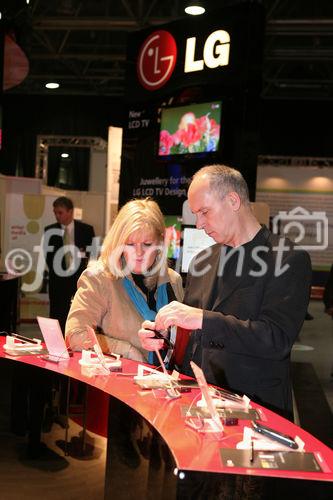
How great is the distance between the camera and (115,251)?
108 inches

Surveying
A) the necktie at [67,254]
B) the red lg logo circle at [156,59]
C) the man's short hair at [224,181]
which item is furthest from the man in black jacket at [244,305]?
the necktie at [67,254]

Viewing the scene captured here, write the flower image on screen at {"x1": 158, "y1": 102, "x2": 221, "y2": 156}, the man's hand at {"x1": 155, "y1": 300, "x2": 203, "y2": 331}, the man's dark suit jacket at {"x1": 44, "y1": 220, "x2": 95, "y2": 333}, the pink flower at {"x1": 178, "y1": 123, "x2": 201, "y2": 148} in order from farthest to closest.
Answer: the man's dark suit jacket at {"x1": 44, "y1": 220, "x2": 95, "y2": 333} → the pink flower at {"x1": 178, "y1": 123, "x2": 201, "y2": 148} → the flower image on screen at {"x1": 158, "y1": 102, "x2": 221, "y2": 156} → the man's hand at {"x1": 155, "y1": 300, "x2": 203, "y2": 331}

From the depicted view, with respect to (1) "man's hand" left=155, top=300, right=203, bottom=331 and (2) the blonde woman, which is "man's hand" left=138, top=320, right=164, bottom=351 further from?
(2) the blonde woman

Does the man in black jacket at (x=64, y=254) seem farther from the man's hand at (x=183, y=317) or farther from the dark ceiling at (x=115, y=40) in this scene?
the man's hand at (x=183, y=317)

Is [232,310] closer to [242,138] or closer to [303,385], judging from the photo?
[242,138]

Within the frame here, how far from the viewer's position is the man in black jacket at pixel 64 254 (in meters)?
7.74

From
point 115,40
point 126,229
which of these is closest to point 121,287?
point 126,229

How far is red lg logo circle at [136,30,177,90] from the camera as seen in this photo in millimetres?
6449

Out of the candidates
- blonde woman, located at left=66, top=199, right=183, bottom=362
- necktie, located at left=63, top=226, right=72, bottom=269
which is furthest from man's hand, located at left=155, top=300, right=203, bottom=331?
necktie, located at left=63, top=226, right=72, bottom=269

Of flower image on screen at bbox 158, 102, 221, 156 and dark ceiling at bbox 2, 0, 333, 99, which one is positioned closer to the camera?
flower image on screen at bbox 158, 102, 221, 156

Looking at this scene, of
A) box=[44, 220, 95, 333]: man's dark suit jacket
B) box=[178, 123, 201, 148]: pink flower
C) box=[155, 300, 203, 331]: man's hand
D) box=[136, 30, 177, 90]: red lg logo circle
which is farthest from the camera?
box=[44, 220, 95, 333]: man's dark suit jacket

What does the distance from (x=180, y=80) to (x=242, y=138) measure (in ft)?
3.46

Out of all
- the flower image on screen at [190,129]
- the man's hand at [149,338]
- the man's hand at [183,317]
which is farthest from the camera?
the flower image on screen at [190,129]

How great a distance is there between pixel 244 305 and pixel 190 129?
4.15 metres
